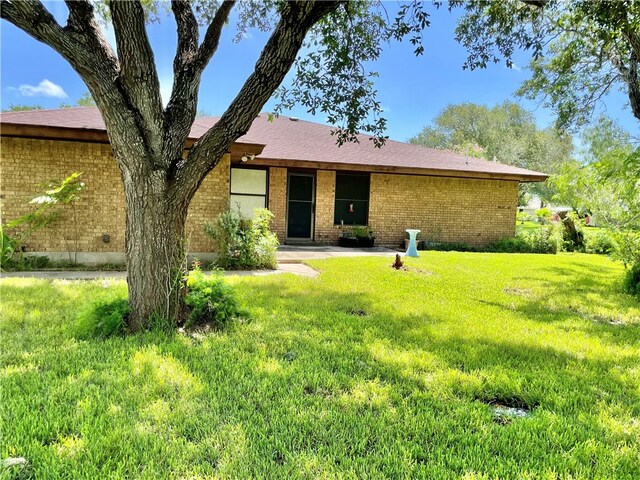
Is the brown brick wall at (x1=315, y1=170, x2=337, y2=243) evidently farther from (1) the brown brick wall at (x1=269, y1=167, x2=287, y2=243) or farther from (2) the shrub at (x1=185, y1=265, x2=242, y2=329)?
(2) the shrub at (x1=185, y1=265, x2=242, y2=329)

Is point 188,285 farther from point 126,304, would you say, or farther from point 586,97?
point 586,97

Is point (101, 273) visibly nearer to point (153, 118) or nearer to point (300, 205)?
point (153, 118)

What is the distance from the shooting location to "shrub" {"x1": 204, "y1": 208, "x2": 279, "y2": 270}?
836cm

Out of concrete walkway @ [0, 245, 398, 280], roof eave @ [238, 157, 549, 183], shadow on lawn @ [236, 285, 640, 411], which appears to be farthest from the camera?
roof eave @ [238, 157, 549, 183]

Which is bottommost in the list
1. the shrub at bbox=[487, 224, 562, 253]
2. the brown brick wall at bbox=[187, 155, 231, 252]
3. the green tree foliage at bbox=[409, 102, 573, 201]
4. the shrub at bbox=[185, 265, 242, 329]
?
the shrub at bbox=[185, 265, 242, 329]

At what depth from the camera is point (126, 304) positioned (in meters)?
4.17

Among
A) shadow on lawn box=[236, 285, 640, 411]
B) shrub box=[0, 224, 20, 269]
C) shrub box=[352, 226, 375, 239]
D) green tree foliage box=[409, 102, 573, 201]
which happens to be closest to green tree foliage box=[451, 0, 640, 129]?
shadow on lawn box=[236, 285, 640, 411]

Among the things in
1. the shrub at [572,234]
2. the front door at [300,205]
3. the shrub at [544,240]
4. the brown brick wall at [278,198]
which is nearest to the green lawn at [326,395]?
the brown brick wall at [278,198]

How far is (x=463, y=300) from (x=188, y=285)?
4093 millimetres

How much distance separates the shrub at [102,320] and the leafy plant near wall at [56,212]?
170 inches

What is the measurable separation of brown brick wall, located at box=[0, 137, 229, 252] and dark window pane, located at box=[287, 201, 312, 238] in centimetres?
513

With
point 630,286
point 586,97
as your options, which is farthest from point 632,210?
point 586,97

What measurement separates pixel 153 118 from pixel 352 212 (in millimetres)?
10521

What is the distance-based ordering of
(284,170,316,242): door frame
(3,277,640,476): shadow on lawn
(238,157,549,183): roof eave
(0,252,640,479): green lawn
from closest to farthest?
1. (0,252,640,479): green lawn
2. (3,277,640,476): shadow on lawn
3. (238,157,549,183): roof eave
4. (284,170,316,242): door frame
